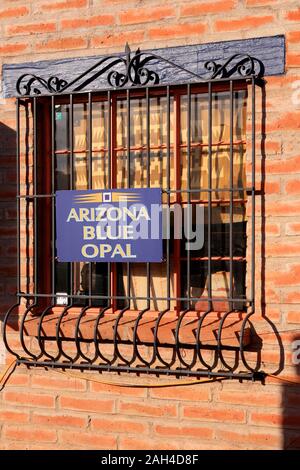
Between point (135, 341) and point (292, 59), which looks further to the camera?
point (135, 341)

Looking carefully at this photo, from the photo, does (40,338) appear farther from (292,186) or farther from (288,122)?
(288,122)

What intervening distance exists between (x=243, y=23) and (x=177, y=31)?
1.50 feet

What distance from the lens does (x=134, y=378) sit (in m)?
4.95

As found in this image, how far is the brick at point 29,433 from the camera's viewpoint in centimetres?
514

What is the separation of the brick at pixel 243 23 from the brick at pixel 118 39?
56 centimetres

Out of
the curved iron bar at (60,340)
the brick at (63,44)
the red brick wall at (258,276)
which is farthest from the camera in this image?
the brick at (63,44)

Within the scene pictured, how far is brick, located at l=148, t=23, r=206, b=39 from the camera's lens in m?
4.78

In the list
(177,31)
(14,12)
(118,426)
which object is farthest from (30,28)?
(118,426)

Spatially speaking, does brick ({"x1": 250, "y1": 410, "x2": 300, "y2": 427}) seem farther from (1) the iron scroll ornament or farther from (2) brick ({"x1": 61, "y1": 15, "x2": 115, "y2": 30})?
(2) brick ({"x1": 61, "y1": 15, "x2": 115, "y2": 30})

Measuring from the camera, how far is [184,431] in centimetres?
482

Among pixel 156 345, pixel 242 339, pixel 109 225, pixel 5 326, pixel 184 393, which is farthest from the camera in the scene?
pixel 5 326

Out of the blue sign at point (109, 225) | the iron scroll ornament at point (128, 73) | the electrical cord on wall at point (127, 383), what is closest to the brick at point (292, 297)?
the electrical cord on wall at point (127, 383)

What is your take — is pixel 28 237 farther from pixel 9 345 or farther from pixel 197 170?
pixel 197 170

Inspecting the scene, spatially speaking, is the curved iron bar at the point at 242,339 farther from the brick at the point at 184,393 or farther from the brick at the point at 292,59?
the brick at the point at 292,59
